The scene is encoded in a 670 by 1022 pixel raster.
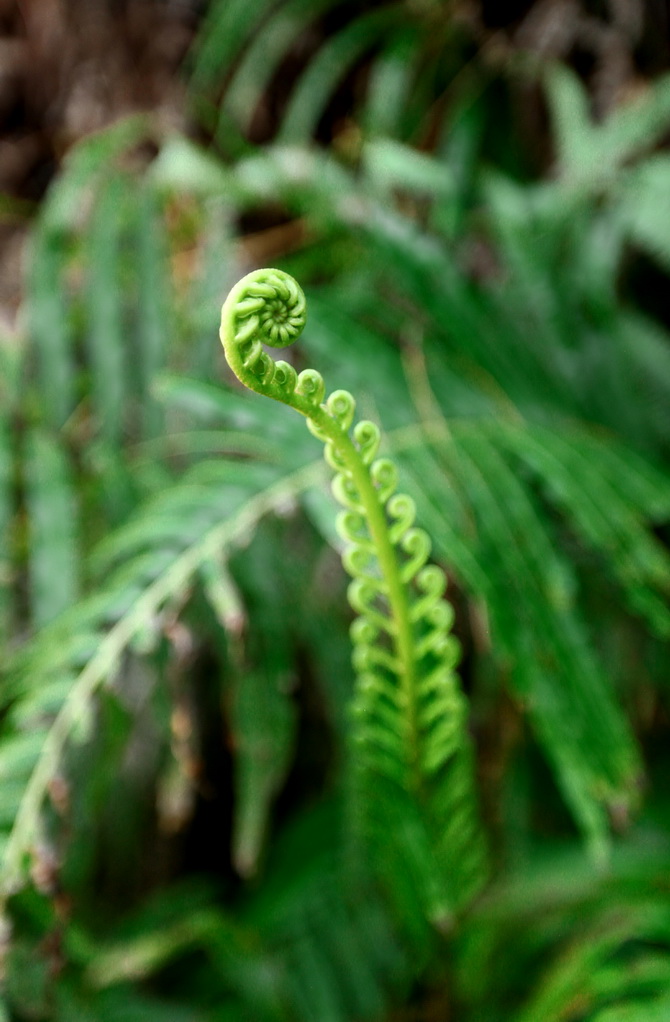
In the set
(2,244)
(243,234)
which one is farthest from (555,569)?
(2,244)

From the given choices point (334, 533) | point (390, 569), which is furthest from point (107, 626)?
point (390, 569)

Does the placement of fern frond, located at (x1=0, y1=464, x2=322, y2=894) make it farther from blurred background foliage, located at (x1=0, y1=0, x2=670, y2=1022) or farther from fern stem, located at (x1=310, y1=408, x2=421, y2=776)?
fern stem, located at (x1=310, y1=408, x2=421, y2=776)

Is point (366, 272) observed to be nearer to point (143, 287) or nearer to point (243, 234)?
point (143, 287)

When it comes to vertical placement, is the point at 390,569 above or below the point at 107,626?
below

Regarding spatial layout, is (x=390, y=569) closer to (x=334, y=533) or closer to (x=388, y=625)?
(x=388, y=625)

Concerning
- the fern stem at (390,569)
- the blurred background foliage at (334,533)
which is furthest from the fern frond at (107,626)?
the fern stem at (390,569)
